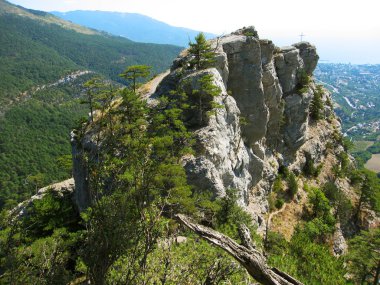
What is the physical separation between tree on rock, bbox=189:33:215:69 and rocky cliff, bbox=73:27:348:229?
122cm

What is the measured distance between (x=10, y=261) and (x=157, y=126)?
19.1 m

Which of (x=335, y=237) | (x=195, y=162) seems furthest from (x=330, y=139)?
(x=195, y=162)

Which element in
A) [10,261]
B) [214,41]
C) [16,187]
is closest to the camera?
[10,261]

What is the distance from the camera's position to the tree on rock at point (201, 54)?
37.8 meters

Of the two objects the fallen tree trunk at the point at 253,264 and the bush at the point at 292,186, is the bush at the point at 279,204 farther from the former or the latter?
the fallen tree trunk at the point at 253,264

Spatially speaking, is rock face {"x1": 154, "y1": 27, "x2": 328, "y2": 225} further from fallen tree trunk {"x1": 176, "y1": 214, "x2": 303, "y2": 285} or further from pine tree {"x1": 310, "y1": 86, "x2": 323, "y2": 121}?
fallen tree trunk {"x1": 176, "y1": 214, "x2": 303, "y2": 285}

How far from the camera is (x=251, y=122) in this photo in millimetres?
48625

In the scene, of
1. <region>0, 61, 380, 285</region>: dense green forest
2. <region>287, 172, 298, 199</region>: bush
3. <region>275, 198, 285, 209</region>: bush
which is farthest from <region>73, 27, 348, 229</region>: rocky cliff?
<region>287, 172, 298, 199</region>: bush

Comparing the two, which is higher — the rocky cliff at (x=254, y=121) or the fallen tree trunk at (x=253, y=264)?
the fallen tree trunk at (x=253, y=264)

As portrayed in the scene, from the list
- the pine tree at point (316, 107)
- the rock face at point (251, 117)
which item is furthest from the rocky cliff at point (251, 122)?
the pine tree at point (316, 107)

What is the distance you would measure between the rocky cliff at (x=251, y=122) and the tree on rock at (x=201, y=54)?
4.01 ft

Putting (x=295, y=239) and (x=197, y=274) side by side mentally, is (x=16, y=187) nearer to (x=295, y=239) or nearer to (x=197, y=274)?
(x=295, y=239)

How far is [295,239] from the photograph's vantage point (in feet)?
121

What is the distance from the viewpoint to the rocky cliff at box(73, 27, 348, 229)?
32938 millimetres
